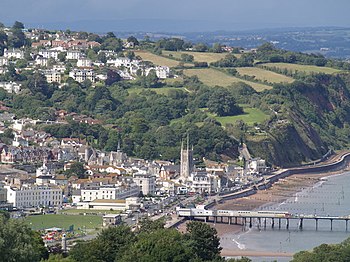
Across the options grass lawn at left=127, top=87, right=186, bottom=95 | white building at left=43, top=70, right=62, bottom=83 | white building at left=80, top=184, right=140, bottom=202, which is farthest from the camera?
grass lawn at left=127, top=87, right=186, bottom=95

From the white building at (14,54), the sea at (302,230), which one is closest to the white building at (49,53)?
the white building at (14,54)

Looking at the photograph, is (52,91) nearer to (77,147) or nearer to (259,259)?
(77,147)

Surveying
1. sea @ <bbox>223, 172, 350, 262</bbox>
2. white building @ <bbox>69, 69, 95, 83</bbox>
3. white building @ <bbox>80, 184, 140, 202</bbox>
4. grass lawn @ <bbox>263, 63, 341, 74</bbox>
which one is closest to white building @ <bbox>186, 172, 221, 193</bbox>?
sea @ <bbox>223, 172, 350, 262</bbox>

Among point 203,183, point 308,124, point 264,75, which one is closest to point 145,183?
point 203,183

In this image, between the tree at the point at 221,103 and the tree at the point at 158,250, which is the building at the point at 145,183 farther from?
the tree at the point at 158,250

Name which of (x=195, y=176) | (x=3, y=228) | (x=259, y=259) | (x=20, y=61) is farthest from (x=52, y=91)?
(x=3, y=228)

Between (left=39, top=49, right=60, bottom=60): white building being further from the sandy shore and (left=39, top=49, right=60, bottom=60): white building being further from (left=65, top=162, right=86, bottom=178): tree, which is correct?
(left=65, top=162, right=86, bottom=178): tree
